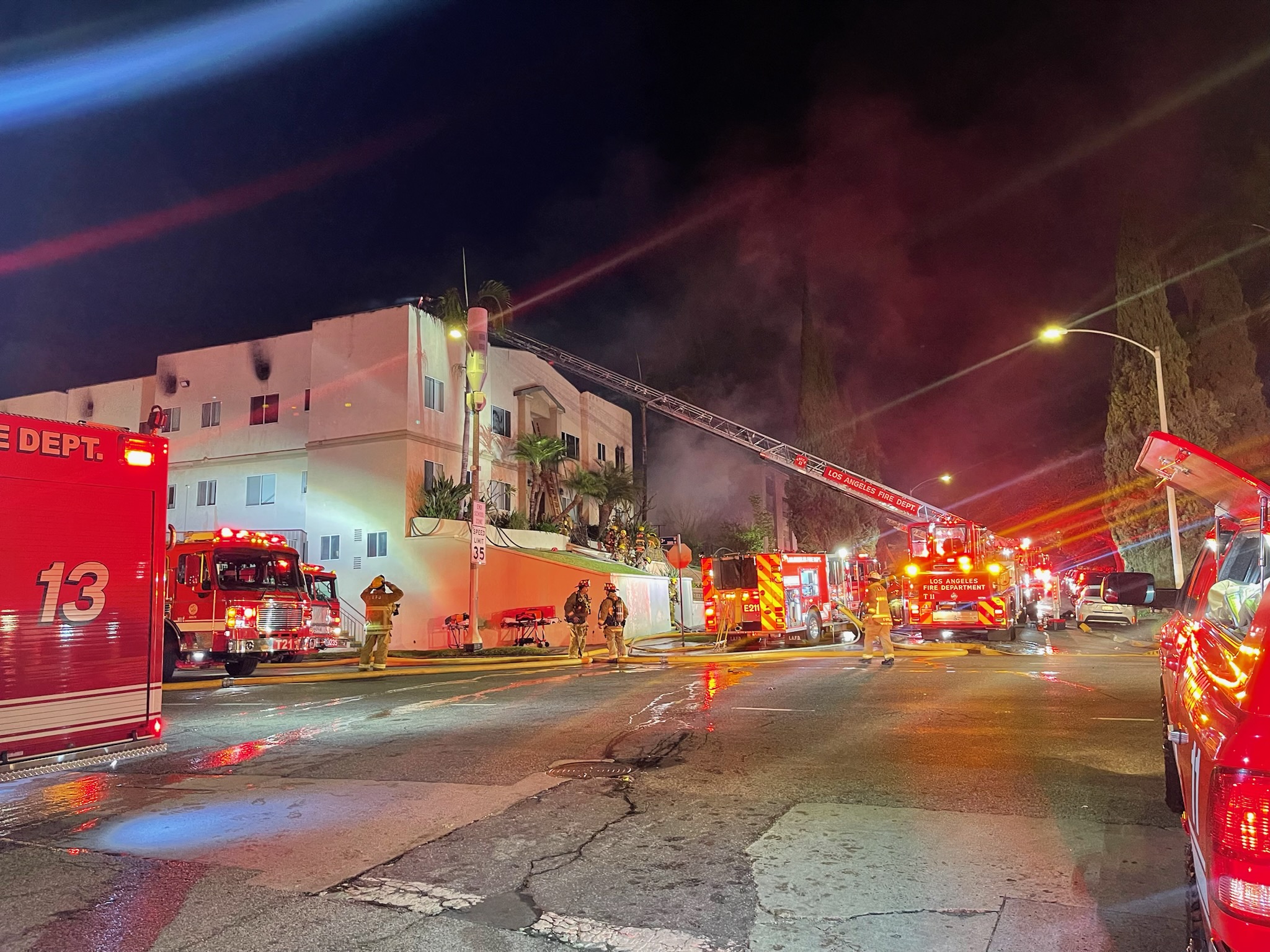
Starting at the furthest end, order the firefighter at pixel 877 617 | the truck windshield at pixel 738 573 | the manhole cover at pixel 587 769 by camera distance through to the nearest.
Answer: the truck windshield at pixel 738 573, the firefighter at pixel 877 617, the manhole cover at pixel 587 769

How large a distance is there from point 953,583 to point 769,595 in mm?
4127

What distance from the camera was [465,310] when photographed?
93.4 feet

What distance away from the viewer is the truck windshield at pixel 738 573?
2114 centimetres

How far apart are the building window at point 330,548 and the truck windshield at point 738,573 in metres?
12.3

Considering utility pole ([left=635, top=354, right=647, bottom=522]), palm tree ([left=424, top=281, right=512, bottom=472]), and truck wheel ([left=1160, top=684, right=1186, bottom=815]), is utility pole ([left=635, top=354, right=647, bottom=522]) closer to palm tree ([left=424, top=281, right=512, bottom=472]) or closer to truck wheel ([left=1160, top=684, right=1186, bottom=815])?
palm tree ([left=424, top=281, right=512, bottom=472])

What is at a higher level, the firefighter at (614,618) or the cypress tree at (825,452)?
the cypress tree at (825,452)

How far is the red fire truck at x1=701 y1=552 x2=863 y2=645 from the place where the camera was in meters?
20.9

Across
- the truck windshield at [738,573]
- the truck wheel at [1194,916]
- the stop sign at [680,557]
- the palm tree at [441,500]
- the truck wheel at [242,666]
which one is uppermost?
the palm tree at [441,500]

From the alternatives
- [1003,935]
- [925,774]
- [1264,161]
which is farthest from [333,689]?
[1264,161]

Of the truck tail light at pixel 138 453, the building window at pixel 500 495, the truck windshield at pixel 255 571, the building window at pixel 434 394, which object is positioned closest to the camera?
the truck tail light at pixel 138 453

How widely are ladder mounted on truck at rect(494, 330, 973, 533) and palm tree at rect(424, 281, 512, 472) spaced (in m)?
1.02

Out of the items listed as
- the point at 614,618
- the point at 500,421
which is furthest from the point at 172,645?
the point at 500,421

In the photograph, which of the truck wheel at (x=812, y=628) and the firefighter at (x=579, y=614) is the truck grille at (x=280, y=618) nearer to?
the firefighter at (x=579, y=614)

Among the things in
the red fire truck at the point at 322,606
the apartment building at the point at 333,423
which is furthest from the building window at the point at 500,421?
the red fire truck at the point at 322,606
